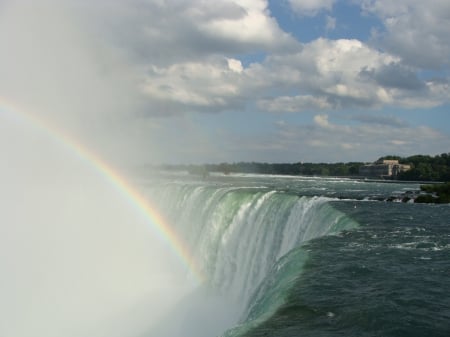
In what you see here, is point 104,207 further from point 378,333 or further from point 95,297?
point 378,333

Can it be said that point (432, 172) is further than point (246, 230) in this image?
Yes

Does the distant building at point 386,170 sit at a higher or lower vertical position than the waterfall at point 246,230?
higher

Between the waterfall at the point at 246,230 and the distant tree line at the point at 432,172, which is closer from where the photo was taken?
the waterfall at the point at 246,230

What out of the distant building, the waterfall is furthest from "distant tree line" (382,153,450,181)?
the waterfall

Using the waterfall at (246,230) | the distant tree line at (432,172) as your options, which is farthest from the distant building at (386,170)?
the waterfall at (246,230)

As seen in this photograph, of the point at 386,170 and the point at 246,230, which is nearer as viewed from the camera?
the point at 246,230

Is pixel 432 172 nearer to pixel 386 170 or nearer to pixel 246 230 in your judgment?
pixel 386 170

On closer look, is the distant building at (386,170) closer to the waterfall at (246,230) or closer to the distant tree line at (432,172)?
the distant tree line at (432,172)

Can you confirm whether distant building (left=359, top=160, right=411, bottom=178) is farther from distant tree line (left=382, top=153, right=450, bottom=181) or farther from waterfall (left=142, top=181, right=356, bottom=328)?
waterfall (left=142, top=181, right=356, bottom=328)

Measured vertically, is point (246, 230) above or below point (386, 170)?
below

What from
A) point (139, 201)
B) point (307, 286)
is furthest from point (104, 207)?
point (307, 286)

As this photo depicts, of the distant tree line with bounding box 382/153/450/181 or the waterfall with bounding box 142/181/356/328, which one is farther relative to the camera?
the distant tree line with bounding box 382/153/450/181

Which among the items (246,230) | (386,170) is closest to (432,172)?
(386,170)
